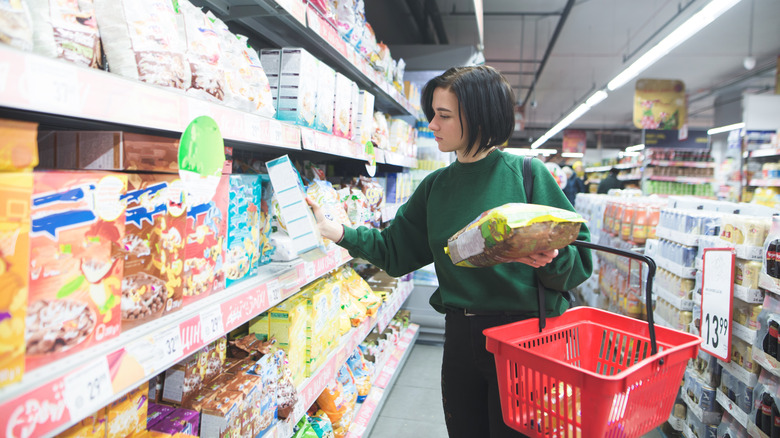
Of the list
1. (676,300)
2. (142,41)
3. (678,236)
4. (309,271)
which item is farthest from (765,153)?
(142,41)

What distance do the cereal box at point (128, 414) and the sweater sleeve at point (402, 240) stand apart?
0.85 m

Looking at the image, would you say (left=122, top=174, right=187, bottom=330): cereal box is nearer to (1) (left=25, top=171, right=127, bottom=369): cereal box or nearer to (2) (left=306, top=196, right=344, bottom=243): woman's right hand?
(1) (left=25, top=171, right=127, bottom=369): cereal box

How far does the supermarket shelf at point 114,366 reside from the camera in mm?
657

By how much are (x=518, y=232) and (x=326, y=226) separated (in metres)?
0.77

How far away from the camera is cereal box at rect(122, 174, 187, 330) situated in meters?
0.93

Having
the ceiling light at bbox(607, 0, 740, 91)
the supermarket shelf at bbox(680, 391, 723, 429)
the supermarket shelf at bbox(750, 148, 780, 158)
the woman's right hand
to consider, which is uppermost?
the ceiling light at bbox(607, 0, 740, 91)

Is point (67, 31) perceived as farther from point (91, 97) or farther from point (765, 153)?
point (765, 153)

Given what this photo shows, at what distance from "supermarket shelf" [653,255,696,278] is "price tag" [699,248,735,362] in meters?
0.31

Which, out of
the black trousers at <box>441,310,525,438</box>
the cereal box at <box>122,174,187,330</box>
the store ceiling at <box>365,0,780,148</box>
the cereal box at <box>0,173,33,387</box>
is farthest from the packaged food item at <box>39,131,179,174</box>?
the store ceiling at <box>365,0,780,148</box>

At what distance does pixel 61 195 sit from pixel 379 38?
4.76 m

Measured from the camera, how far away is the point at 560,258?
1353 mm

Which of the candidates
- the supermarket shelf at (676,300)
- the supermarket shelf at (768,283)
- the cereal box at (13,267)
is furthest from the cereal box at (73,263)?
the supermarket shelf at (676,300)

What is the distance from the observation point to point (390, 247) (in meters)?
1.77

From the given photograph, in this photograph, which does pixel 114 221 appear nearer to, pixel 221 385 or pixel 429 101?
pixel 221 385
